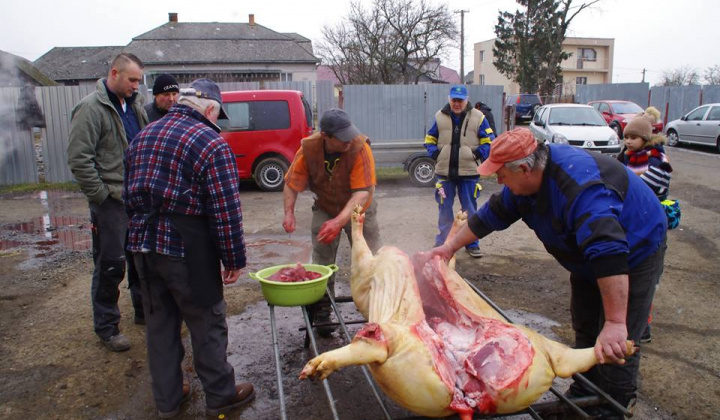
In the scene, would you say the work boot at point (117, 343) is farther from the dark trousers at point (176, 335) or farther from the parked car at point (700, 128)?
the parked car at point (700, 128)

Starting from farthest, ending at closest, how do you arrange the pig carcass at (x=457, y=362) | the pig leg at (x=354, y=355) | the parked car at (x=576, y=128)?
the parked car at (x=576, y=128) < the pig carcass at (x=457, y=362) < the pig leg at (x=354, y=355)

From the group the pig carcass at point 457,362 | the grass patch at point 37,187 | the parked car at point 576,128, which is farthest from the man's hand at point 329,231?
the parked car at point 576,128

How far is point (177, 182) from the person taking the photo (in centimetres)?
280

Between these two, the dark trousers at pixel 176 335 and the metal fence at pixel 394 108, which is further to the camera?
the metal fence at pixel 394 108

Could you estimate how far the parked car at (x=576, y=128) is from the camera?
12836 mm

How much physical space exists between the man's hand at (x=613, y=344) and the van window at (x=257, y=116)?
357 inches

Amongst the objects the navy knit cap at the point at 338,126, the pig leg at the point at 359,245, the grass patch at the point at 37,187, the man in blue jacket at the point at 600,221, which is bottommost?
the grass patch at the point at 37,187

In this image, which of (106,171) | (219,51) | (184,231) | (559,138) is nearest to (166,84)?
(106,171)

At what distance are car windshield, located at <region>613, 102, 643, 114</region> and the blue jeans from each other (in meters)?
16.1

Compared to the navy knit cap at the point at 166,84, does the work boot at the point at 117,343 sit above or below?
below

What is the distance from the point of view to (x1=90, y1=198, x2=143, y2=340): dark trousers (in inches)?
153

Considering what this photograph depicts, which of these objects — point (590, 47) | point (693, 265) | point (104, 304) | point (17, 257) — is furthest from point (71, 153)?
point (590, 47)

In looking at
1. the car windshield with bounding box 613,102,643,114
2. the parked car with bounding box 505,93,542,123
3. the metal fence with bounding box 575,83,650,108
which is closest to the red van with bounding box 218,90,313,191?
the car windshield with bounding box 613,102,643,114

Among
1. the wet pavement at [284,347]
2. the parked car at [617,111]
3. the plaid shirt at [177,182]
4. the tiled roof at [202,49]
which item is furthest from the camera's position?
the tiled roof at [202,49]
